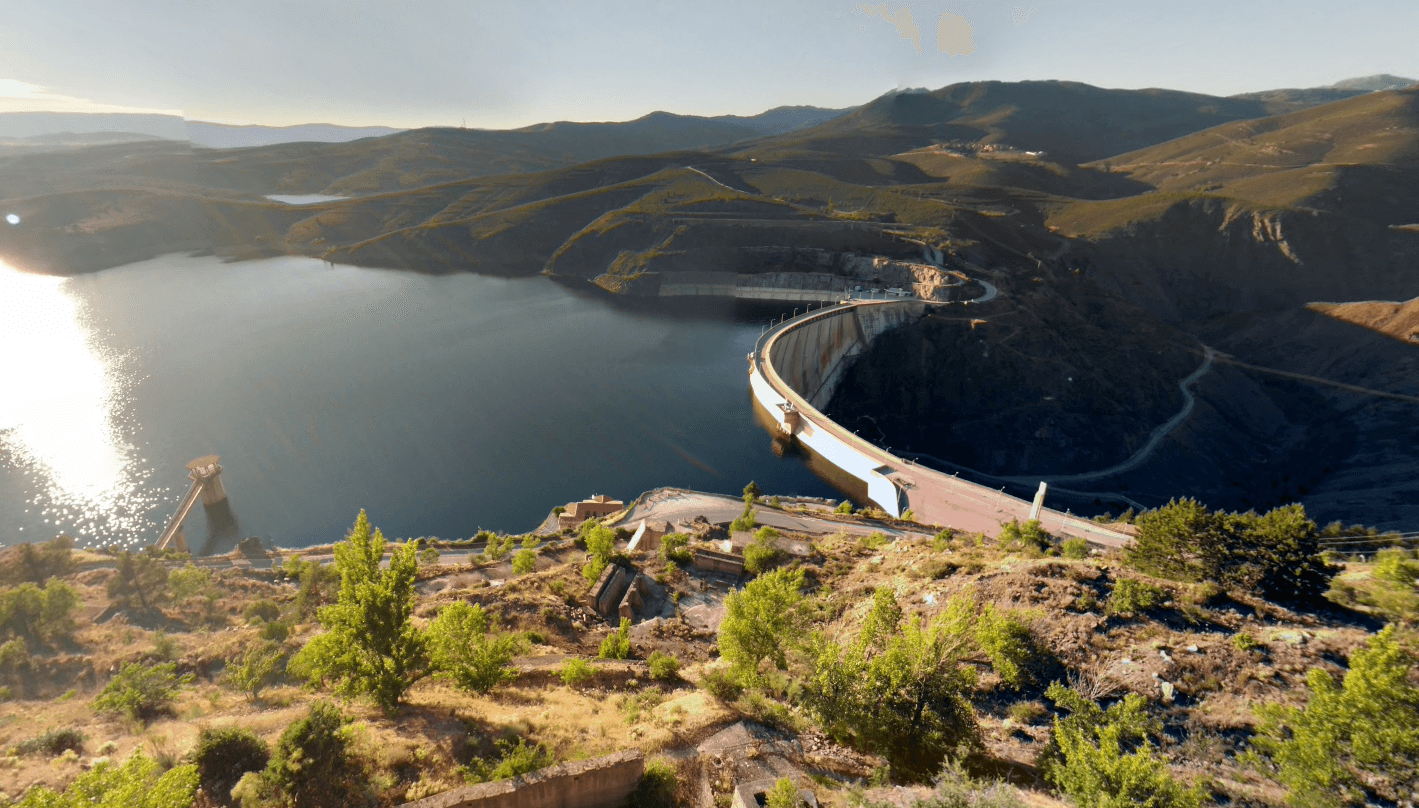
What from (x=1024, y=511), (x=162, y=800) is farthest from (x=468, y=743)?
(x=1024, y=511)

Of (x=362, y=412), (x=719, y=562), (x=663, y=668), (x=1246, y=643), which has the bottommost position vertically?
(x=362, y=412)

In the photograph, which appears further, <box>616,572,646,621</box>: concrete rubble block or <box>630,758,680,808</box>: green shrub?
<box>616,572,646,621</box>: concrete rubble block

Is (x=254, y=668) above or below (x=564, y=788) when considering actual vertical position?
below

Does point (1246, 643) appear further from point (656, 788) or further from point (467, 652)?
point (467, 652)

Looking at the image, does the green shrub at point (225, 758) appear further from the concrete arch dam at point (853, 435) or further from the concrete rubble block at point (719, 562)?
the concrete arch dam at point (853, 435)

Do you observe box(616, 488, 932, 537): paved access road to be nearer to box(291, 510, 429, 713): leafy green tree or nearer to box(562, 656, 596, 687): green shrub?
box(562, 656, 596, 687): green shrub

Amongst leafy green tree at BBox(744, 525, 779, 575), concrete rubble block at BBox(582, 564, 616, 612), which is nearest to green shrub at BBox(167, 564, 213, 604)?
concrete rubble block at BBox(582, 564, 616, 612)

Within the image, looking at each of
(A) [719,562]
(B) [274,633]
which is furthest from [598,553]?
(B) [274,633]
